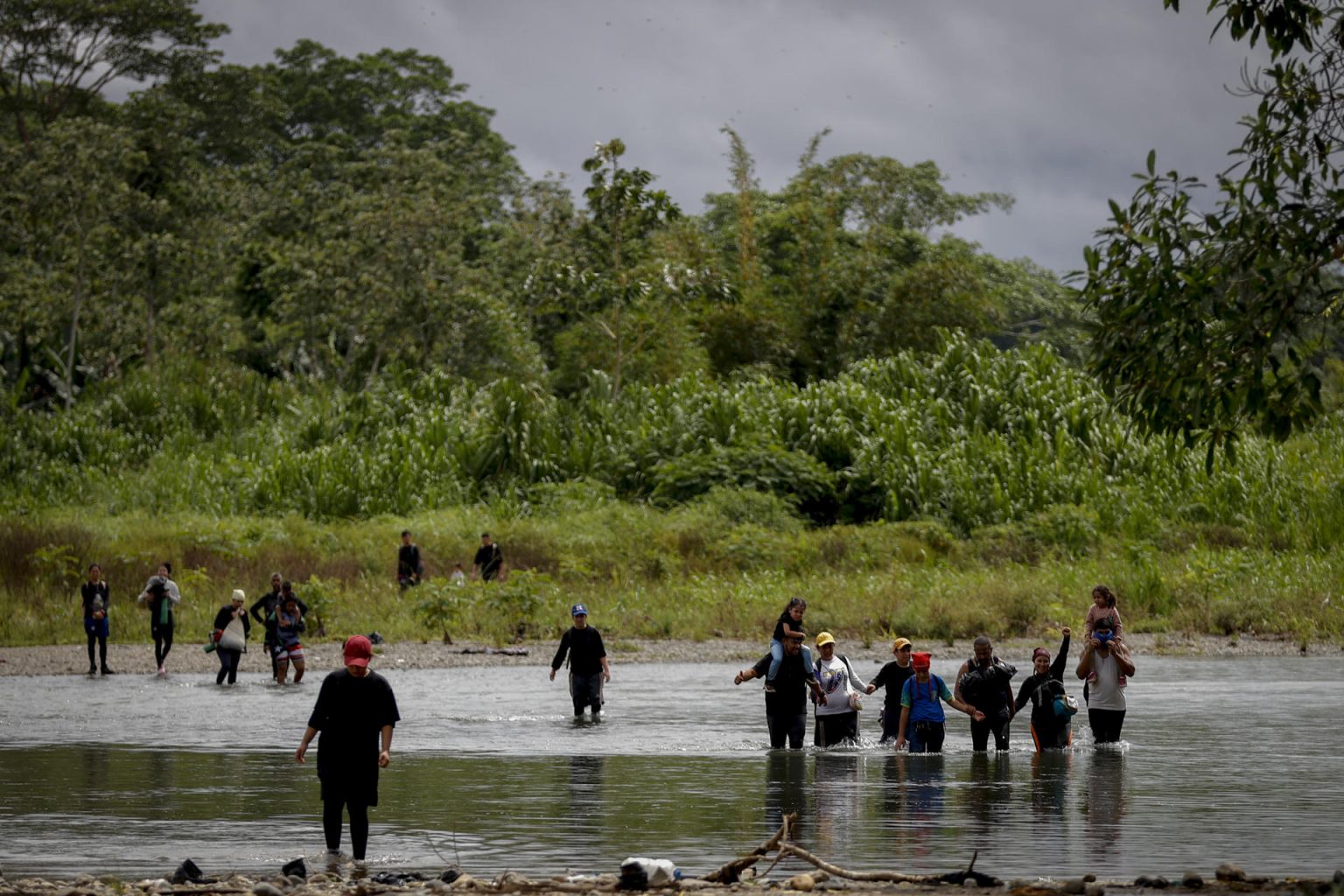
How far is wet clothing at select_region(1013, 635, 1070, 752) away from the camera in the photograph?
1708 cm

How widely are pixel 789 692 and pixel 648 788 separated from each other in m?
2.48

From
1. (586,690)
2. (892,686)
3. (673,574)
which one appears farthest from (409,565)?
(892,686)

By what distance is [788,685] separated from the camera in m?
17.7

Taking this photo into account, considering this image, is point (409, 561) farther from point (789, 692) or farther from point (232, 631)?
point (789, 692)

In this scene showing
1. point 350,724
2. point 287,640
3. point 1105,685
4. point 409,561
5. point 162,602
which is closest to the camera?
point 350,724

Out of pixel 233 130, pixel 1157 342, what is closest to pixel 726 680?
pixel 1157 342

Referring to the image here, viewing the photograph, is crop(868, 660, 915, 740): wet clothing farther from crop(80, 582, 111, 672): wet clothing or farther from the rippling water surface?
crop(80, 582, 111, 672): wet clothing

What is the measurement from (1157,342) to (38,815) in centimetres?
956

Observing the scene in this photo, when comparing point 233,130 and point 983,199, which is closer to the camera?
point 233,130

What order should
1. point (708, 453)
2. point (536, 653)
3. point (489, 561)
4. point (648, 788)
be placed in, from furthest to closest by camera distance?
point (708, 453) → point (489, 561) → point (536, 653) → point (648, 788)

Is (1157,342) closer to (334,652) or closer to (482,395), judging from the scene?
(334,652)

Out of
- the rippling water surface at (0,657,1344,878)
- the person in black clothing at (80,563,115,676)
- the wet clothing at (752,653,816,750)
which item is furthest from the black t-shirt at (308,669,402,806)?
the person in black clothing at (80,563,115,676)

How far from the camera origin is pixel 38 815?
14.0m

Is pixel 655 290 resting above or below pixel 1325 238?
above
